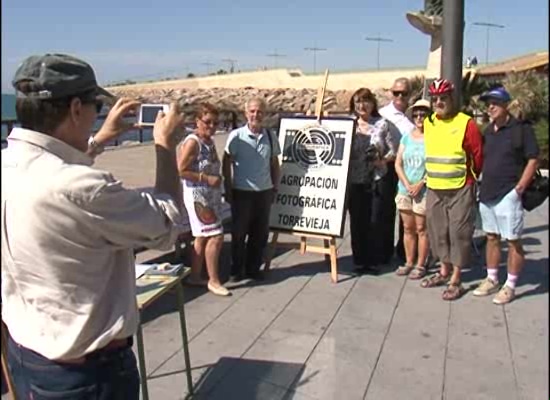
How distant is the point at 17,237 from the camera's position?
1438 mm

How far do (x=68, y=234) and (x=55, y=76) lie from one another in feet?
1.20

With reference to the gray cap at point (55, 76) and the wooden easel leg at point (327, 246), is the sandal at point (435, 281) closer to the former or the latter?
the wooden easel leg at point (327, 246)

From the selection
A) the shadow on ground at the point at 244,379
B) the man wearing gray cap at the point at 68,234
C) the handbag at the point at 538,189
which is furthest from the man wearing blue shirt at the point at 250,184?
the man wearing gray cap at the point at 68,234

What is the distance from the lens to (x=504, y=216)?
165 inches

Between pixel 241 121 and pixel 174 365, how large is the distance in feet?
11.5

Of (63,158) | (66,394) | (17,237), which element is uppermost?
(63,158)

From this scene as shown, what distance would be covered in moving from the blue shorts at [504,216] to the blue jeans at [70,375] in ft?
9.67

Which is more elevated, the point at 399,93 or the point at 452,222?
the point at 399,93

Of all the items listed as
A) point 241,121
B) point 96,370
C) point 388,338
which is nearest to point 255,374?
point 388,338

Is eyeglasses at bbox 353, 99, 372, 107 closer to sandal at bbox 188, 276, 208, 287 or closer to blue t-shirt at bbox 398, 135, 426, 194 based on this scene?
blue t-shirt at bbox 398, 135, 426, 194

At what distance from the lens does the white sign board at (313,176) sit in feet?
16.8

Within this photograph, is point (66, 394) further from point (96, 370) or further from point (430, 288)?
point (430, 288)

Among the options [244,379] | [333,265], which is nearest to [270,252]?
[333,265]

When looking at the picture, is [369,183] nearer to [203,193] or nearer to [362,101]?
[362,101]
